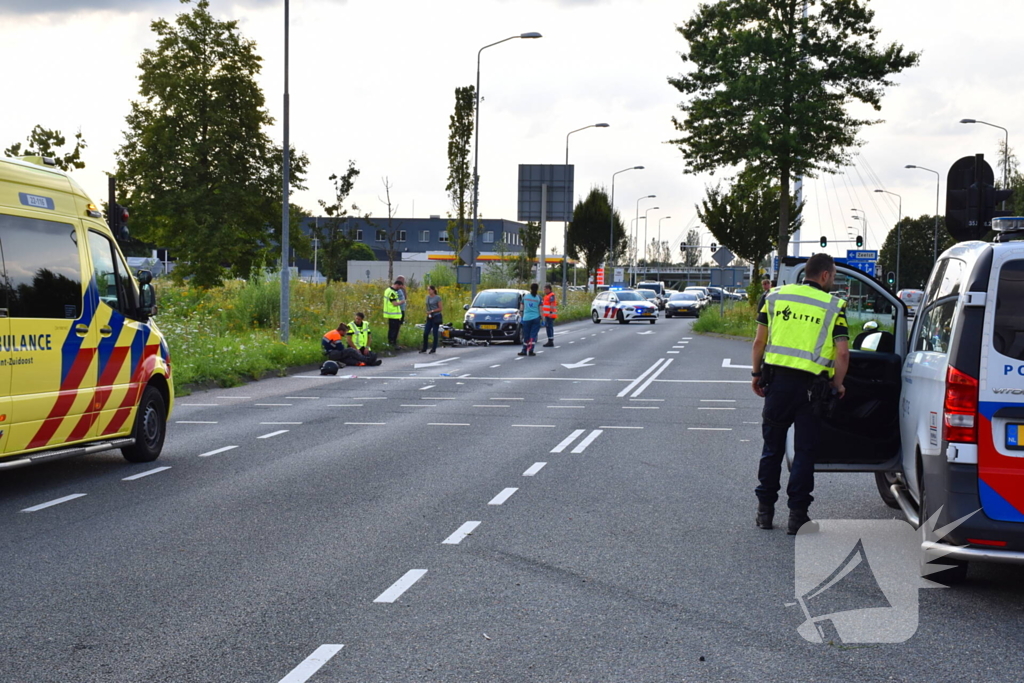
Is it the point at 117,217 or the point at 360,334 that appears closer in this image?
the point at 117,217

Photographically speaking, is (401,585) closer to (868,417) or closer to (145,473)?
(868,417)

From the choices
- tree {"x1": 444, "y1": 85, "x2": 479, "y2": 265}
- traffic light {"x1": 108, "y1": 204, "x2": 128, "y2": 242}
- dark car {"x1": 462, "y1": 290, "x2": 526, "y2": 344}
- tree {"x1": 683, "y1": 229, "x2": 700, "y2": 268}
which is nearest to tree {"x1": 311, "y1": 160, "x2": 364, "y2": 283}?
tree {"x1": 444, "y1": 85, "x2": 479, "y2": 265}

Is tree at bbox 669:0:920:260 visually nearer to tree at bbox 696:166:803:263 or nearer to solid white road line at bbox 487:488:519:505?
tree at bbox 696:166:803:263

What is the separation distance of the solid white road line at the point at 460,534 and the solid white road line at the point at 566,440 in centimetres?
378

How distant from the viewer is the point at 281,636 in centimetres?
512

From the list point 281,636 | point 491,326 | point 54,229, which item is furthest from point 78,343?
point 491,326

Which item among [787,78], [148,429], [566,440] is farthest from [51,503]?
[787,78]

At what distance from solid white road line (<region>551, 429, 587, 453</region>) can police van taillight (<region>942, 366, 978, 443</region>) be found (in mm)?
5896

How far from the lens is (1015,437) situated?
5.71m

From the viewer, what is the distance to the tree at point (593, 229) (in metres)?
97.1

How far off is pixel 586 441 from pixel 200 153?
33520 mm

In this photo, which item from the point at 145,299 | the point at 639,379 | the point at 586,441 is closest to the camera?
the point at 145,299

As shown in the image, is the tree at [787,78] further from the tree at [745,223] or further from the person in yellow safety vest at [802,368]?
the person in yellow safety vest at [802,368]

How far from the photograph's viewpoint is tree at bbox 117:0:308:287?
42000 millimetres
